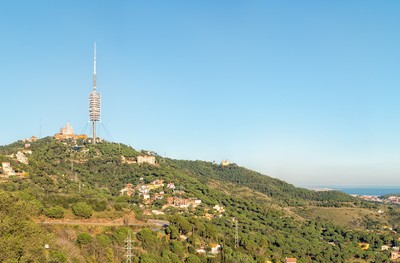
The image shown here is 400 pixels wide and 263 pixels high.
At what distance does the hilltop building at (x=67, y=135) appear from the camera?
353 feet

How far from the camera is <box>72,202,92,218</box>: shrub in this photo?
3594cm

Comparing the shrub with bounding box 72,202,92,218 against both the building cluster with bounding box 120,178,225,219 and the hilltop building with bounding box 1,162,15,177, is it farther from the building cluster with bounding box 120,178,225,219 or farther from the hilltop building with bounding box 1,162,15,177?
the building cluster with bounding box 120,178,225,219

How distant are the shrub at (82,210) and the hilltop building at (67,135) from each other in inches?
2857

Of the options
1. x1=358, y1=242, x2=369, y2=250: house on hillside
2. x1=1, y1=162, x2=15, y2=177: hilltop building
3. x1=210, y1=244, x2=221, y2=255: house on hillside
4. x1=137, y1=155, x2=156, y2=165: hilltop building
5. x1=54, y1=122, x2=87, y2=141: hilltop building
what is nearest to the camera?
x1=210, y1=244, x2=221, y2=255: house on hillside

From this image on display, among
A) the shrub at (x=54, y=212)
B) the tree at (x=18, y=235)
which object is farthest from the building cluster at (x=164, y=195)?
the tree at (x=18, y=235)

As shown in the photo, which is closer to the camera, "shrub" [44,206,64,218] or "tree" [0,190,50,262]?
"tree" [0,190,50,262]

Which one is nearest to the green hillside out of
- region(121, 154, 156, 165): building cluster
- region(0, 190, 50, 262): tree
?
region(0, 190, 50, 262): tree

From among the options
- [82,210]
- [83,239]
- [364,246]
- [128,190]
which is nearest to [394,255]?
[364,246]

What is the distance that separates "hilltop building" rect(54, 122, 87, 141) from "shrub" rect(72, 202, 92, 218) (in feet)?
Result: 238

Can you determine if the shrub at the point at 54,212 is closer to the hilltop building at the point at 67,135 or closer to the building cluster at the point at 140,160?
the building cluster at the point at 140,160

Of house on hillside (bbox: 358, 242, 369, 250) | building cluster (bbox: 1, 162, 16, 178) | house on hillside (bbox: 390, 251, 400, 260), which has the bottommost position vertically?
house on hillside (bbox: 390, 251, 400, 260)

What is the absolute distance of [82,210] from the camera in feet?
118

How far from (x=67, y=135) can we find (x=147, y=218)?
70225mm

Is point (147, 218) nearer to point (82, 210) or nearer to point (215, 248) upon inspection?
point (215, 248)
